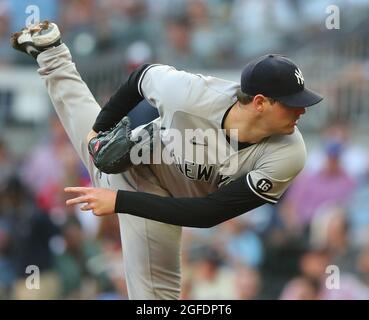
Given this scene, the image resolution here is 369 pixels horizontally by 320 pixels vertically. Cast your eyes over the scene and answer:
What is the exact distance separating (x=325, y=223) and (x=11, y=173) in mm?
2800

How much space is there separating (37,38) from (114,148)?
0.75m

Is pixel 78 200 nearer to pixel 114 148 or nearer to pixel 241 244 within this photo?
pixel 114 148

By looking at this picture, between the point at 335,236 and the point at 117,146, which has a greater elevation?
the point at 117,146

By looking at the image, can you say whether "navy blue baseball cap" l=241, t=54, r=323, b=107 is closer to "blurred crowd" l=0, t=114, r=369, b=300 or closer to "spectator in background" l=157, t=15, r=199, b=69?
"blurred crowd" l=0, t=114, r=369, b=300

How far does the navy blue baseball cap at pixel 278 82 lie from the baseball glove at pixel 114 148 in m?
0.68

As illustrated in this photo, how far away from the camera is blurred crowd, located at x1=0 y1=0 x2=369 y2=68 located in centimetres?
1014

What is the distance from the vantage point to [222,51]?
1027cm

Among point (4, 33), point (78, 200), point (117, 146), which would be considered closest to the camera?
point (78, 200)

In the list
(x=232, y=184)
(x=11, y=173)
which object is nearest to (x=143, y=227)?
(x=232, y=184)

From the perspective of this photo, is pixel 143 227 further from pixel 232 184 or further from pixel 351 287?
pixel 351 287

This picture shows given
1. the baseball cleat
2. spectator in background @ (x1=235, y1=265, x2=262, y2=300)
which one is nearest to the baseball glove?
the baseball cleat

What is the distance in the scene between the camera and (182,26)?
10594 mm

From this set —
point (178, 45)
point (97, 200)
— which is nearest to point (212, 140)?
point (97, 200)

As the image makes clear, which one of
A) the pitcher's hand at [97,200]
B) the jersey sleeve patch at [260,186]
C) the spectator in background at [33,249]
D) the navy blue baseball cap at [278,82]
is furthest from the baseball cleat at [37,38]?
the spectator in background at [33,249]
